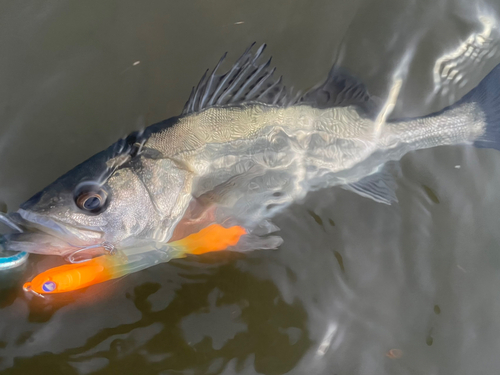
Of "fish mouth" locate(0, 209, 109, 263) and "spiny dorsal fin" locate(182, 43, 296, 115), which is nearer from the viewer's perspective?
"fish mouth" locate(0, 209, 109, 263)

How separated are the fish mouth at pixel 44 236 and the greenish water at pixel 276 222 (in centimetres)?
46

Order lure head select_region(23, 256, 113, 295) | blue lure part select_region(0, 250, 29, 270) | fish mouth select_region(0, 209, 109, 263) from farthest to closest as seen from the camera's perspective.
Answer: blue lure part select_region(0, 250, 29, 270) → lure head select_region(23, 256, 113, 295) → fish mouth select_region(0, 209, 109, 263)

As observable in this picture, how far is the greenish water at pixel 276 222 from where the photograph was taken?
202 centimetres

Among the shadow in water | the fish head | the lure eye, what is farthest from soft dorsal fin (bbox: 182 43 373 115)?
A: the lure eye

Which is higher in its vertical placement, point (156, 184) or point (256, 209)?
point (156, 184)

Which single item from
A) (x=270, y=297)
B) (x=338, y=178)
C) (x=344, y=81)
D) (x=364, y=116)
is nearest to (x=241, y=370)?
(x=270, y=297)

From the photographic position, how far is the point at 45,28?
2480 millimetres

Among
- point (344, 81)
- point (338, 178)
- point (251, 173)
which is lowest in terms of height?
point (338, 178)

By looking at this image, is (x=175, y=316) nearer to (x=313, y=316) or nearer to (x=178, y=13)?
(x=313, y=316)

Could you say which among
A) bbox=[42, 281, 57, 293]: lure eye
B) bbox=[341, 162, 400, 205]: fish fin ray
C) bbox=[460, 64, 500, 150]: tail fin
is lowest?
bbox=[341, 162, 400, 205]: fish fin ray

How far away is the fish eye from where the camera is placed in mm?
1649

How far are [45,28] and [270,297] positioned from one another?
7.77 ft

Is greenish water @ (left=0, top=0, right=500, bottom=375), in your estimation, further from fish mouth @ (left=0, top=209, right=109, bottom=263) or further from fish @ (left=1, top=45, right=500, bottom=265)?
fish mouth @ (left=0, top=209, right=109, bottom=263)

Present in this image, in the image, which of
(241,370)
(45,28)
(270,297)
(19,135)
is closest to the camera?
(241,370)
